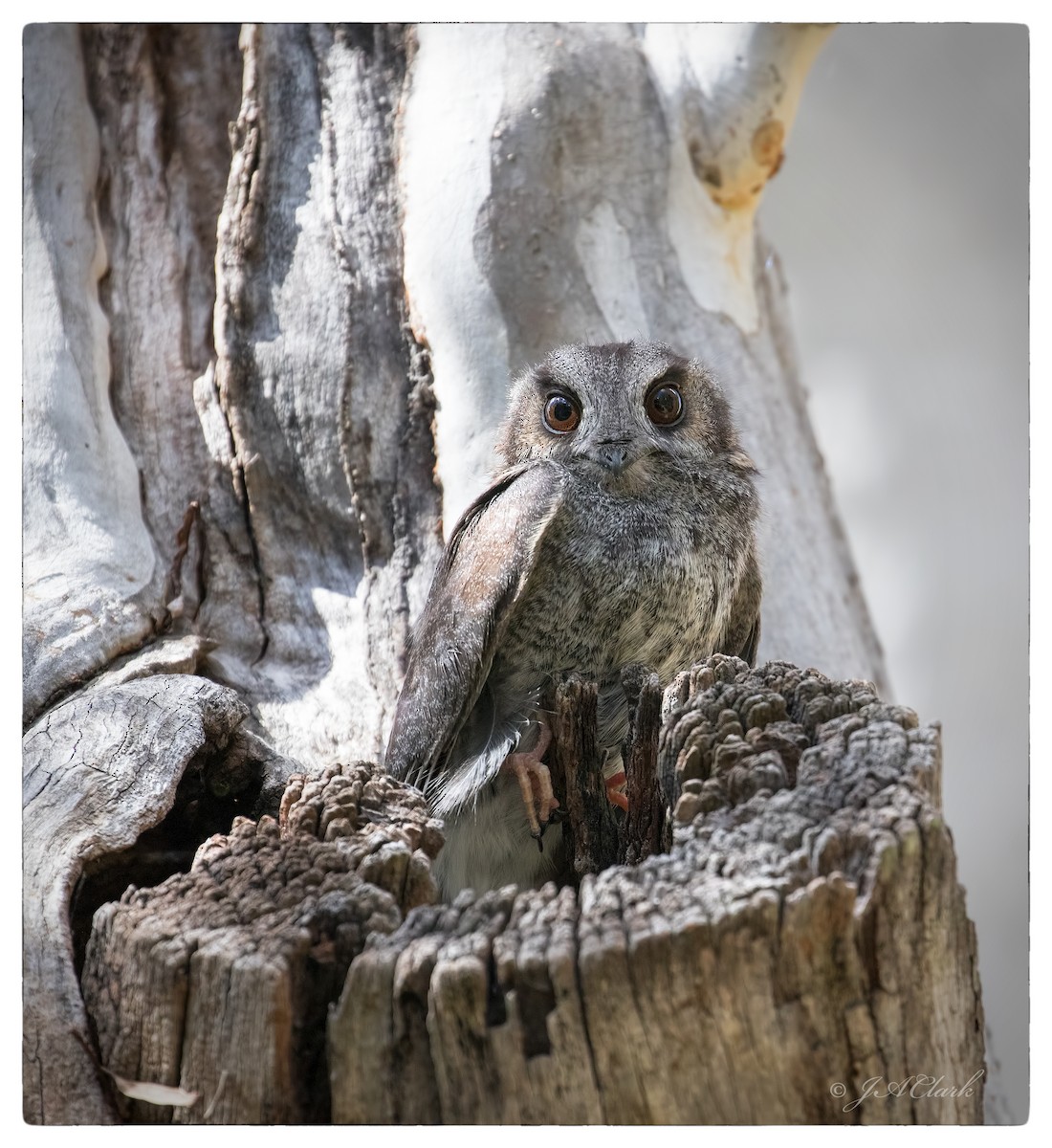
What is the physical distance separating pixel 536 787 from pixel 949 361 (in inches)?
52.5

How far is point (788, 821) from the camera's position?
161cm

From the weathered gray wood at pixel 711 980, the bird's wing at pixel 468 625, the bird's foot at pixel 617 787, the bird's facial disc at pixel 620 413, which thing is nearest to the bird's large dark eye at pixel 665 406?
the bird's facial disc at pixel 620 413

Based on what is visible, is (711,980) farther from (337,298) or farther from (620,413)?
(337,298)

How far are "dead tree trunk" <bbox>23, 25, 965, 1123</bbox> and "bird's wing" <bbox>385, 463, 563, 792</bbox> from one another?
13.0 inches

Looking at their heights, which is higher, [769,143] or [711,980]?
[769,143]

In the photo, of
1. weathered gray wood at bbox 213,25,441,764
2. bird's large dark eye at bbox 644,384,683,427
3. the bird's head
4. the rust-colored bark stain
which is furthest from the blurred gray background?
weathered gray wood at bbox 213,25,441,764

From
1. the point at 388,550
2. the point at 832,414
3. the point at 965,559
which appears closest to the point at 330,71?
the point at 388,550

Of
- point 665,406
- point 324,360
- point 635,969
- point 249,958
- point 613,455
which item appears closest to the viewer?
point 635,969

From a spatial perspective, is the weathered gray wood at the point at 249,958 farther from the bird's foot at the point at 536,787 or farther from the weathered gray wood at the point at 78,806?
the bird's foot at the point at 536,787

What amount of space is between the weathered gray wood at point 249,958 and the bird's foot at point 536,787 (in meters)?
0.33

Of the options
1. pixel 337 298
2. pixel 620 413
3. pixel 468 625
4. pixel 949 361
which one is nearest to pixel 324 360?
pixel 337 298

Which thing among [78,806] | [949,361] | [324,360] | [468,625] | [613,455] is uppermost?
[324,360]

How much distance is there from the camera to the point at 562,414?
2.51 m

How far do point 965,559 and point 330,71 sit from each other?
199 centimetres
